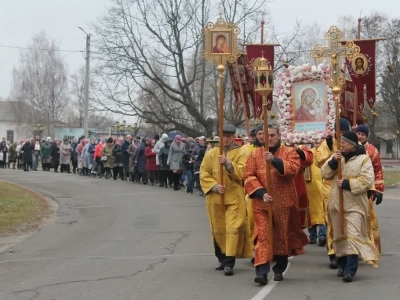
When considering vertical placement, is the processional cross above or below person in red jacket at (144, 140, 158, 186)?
above

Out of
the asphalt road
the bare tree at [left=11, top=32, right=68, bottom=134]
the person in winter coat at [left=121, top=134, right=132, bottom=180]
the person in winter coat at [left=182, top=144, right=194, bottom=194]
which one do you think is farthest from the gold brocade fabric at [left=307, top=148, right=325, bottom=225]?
the bare tree at [left=11, top=32, right=68, bottom=134]

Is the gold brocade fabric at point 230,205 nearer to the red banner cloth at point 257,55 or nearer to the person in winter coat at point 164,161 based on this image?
the red banner cloth at point 257,55

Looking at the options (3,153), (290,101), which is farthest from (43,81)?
(290,101)

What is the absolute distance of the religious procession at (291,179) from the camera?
905 cm

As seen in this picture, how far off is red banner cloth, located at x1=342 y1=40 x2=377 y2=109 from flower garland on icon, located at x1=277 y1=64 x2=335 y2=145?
196 inches

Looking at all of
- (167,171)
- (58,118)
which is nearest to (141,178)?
(167,171)

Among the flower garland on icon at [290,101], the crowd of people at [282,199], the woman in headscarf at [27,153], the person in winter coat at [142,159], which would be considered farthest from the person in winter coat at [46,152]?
the crowd of people at [282,199]

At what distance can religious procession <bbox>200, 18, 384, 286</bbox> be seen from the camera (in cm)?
905

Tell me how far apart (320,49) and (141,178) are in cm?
1771

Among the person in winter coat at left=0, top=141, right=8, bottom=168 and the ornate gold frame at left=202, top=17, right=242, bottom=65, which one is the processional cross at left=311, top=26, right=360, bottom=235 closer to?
the ornate gold frame at left=202, top=17, right=242, bottom=65

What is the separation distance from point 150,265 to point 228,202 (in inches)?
55.1

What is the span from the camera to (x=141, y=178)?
2781 cm

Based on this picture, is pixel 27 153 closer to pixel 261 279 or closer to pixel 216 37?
pixel 216 37

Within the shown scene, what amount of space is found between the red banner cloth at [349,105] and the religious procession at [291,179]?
301 cm
